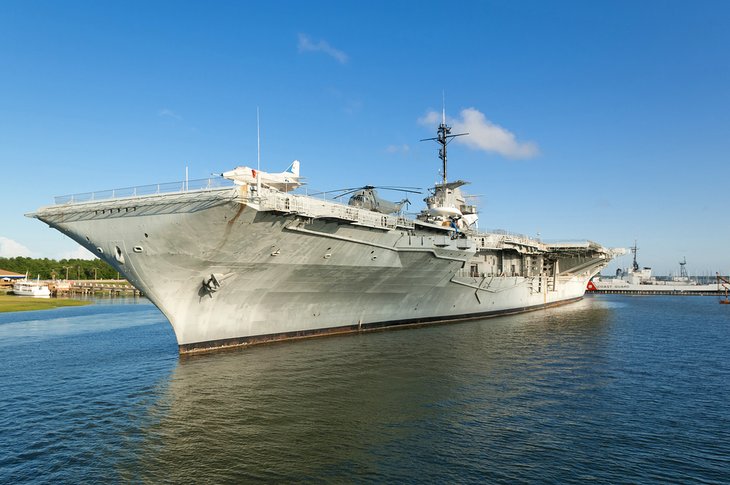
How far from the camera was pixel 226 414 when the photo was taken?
426 inches

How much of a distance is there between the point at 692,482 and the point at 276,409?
865 centimetres

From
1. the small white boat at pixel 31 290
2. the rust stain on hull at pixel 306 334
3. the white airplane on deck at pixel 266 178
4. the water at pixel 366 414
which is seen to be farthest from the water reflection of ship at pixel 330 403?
the small white boat at pixel 31 290

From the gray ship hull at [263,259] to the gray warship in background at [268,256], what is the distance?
0.16 ft

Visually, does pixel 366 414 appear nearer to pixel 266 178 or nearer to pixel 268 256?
pixel 268 256

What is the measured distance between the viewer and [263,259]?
17531 mm

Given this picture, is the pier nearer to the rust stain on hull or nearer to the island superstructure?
the rust stain on hull

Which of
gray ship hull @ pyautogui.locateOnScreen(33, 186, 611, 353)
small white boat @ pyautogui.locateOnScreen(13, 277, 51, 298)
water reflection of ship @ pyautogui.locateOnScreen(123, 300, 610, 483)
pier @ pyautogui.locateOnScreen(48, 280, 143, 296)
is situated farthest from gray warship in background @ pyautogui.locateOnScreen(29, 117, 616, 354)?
pier @ pyautogui.locateOnScreen(48, 280, 143, 296)

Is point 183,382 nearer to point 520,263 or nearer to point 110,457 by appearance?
point 110,457

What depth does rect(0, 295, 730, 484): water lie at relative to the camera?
8.20 m

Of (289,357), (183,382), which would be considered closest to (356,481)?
(183,382)

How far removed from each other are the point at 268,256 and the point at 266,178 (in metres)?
3.69

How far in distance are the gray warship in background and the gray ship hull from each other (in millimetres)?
48

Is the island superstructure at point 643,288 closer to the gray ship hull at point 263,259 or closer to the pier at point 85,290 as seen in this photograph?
the gray ship hull at point 263,259

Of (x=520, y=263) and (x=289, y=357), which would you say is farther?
(x=520, y=263)
